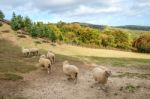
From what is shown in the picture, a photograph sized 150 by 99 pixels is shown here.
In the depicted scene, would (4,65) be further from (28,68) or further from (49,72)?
(49,72)

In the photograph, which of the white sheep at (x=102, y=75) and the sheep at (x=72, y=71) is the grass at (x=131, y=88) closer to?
the white sheep at (x=102, y=75)

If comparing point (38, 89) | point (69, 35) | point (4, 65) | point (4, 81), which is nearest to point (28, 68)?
point (4, 65)

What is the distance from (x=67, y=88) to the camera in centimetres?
2895

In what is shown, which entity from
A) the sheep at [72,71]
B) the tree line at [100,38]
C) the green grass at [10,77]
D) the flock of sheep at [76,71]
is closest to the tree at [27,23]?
the tree line at [100,38]

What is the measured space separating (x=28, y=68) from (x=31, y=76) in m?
4.10

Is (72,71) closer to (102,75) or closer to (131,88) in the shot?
(102,75)

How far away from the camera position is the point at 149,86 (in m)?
30.6

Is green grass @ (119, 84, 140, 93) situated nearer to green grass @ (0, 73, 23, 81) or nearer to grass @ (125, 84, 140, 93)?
grass @ (125, 84, 140, 93)

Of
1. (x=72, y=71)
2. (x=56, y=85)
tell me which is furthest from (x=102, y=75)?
(x=56, y=85)

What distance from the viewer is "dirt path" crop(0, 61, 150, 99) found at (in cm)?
2623

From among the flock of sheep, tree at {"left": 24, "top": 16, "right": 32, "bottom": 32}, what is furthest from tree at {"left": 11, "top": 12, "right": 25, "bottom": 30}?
the flock of sheep

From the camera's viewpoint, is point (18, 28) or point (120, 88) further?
point (18, 28)

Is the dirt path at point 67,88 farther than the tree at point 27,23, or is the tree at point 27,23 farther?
the tree at point 27,23

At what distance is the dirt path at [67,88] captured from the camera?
26234 mm
